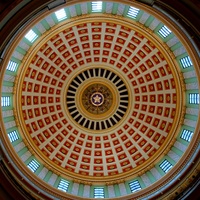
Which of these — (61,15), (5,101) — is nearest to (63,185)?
(5,101)

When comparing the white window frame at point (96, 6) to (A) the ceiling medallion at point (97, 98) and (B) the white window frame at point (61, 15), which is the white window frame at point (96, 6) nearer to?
(B) the white window frame at point (61, 15)

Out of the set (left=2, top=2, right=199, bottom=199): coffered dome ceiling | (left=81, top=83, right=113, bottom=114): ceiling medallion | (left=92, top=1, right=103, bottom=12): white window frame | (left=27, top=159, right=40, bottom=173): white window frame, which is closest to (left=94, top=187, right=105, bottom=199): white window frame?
(left=2, top=2, right=199, bottom=199): coffered dome ceiling

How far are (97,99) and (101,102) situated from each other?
65 cm

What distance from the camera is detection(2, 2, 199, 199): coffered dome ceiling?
24.9 meters

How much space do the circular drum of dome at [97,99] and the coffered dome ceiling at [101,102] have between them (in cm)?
13

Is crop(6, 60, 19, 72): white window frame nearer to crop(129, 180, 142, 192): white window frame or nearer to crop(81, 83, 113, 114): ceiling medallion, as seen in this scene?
crop(81, 83, 113, 114): ceiling medallion

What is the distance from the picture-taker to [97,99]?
113 ft

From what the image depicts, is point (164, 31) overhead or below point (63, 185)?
overhead

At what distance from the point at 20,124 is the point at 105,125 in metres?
11.2

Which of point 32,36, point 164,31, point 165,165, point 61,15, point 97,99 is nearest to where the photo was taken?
point 61,15

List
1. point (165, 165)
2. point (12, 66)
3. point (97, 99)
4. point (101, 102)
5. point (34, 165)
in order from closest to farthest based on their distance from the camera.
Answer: point (12, 66) < point (165, 165) < point (34, 165) < point (97, 99) < point (101, 102)

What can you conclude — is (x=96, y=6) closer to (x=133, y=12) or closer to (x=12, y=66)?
(x=133, y=12)

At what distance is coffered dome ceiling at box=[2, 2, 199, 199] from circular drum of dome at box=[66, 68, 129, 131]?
13cm

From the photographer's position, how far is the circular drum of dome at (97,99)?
33656mm
